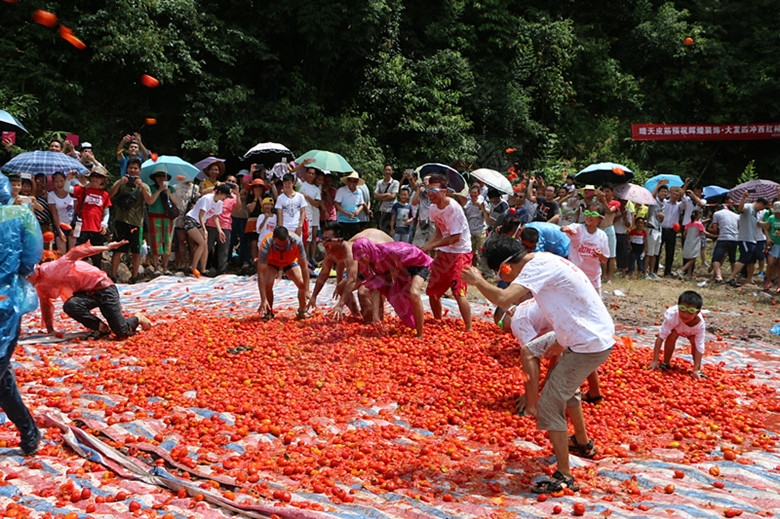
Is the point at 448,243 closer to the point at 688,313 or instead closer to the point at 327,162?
the point at 688,313

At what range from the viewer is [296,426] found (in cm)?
580

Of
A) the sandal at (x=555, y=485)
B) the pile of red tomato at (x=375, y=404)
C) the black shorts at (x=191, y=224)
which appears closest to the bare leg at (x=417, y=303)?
the pile of red tomato at (x=375, y=404)

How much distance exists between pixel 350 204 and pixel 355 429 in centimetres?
797

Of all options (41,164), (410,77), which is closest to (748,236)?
(410,77)

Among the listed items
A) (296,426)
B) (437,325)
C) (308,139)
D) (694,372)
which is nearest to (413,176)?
(308,139)

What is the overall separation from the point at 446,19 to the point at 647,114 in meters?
8.73

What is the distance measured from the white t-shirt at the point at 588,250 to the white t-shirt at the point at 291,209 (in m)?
4.59

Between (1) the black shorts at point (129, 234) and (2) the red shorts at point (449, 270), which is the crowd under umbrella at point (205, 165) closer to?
(1) the black shorts at point (129, 234)

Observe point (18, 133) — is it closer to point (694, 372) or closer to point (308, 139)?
point (308, 139)

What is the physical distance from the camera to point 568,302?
480 centimetres

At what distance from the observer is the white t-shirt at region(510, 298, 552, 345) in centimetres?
621

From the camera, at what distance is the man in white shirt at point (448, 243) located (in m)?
8.41

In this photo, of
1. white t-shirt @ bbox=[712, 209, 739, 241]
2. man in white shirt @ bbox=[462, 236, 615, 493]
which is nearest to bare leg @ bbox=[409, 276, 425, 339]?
man in white shirt @ bbox=[462, 236, 615, 493]

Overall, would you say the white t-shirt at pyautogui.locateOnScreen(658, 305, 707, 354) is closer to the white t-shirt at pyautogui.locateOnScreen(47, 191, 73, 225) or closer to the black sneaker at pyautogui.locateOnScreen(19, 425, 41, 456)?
the black sneaker at pyautogui.locateOnScreen(19, 425, 41, 456)
